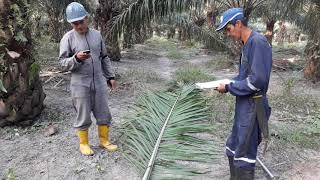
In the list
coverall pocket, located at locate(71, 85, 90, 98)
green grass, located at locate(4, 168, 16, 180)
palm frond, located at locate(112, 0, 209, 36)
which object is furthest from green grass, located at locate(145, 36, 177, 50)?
green grass, located at locate(4, 168, 16, 180)

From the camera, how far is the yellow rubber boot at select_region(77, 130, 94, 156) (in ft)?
14.9

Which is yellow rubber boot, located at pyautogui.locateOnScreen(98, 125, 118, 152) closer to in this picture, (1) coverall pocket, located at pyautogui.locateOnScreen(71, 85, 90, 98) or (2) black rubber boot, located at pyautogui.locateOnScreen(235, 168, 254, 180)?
(1) coverall pocket, located at pyautogui.locateOnScreen(71, 85, 90, 98)

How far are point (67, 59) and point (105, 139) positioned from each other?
1.10 m

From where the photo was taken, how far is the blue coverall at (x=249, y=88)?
3.16 m

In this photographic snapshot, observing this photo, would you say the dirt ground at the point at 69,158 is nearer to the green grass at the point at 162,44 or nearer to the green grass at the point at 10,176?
the green grass at the point at 10,176

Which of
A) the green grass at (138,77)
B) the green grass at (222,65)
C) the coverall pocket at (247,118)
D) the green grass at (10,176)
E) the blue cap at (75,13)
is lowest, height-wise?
the green grass at (222,65)

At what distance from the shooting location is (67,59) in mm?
4215

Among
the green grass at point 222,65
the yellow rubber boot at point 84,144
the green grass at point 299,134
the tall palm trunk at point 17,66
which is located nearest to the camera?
the yellow rubber boot at point 84,144

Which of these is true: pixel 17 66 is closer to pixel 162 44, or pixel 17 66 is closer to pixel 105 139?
pixel 105 139

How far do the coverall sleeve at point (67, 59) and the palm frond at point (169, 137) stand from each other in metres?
0.89

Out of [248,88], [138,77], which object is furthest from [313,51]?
[248,88]

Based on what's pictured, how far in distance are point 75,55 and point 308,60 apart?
24.0ft

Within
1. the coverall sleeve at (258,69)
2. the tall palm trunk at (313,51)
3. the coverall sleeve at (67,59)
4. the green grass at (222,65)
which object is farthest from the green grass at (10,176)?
the green grass at (222,65)

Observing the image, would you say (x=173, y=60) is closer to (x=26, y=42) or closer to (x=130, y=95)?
(x=130, y=95)
